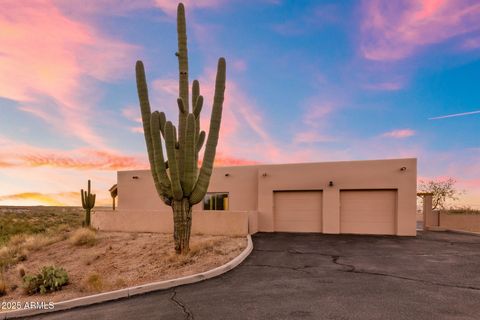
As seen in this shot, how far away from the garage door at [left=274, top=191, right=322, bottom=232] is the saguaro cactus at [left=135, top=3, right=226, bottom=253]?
8341 millimetres

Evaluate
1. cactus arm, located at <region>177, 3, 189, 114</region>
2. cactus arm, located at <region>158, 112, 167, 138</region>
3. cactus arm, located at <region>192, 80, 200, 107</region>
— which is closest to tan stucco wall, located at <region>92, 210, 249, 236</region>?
cactus arm, located at <region>192, 80, 200, 107</region>

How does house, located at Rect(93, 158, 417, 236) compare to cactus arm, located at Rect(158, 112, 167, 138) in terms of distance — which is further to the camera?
house, located at Rect(93, 158, 417, 236)

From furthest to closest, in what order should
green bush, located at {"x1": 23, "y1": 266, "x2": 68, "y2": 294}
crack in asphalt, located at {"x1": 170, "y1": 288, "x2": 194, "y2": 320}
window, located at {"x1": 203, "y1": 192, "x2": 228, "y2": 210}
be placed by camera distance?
window, located at {"x1": 203, "y1": 192, "x2": 228, "y2": 210}
green bush, located at {"x1": 23, "y1": 266, "x2": 68, "y2": 294}
crack in asphalt, located at {"x1": 170, "y1": 288, "x2": 194, "y2": 320}

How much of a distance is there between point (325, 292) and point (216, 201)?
14765 millimetres

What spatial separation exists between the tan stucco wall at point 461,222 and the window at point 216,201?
50.2ft

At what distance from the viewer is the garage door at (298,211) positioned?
17797 mm

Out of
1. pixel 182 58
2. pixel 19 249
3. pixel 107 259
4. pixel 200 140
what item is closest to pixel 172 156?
pixel 200 140

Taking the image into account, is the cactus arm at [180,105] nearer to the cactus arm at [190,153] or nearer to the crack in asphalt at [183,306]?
the cactus arm at [190,153]

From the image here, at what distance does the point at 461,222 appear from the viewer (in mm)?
21312

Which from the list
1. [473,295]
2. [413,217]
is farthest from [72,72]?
[413,217]

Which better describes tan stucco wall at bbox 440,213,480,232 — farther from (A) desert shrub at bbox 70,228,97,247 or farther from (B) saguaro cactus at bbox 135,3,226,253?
(A) desert shrub at bbox 70,228,97,247

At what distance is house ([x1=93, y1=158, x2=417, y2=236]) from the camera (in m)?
16.3

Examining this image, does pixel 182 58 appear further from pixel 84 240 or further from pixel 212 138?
pixel 84 240

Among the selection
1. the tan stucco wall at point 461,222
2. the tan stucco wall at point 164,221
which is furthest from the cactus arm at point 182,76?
the tan stucco wall at point 461,222
